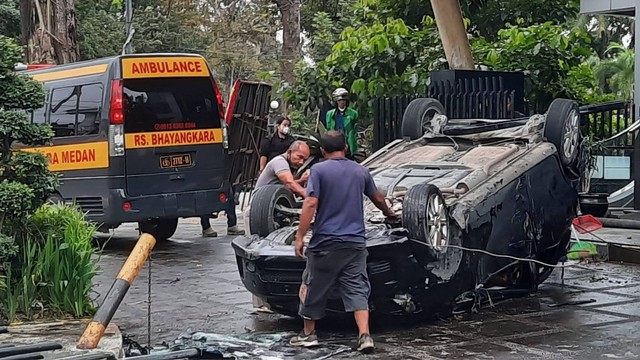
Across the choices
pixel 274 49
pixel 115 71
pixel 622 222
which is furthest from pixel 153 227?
pixel 274 49

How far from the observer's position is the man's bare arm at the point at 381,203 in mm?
7477

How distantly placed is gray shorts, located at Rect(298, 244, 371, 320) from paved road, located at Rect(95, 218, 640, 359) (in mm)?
416

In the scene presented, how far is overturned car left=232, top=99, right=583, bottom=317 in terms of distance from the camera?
7656 millimetres

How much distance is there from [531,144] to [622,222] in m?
2.82

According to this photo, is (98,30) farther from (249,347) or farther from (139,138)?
(249,347)

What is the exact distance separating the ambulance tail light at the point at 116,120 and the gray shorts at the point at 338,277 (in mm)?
6102

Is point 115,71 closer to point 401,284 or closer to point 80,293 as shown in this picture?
point 80,293

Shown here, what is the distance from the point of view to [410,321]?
8.12 m

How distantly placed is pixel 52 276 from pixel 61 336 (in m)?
0.77

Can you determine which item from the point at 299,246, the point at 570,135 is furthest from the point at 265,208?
the point at 570,135

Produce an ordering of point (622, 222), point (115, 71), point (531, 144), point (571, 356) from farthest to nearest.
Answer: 1. point (115, 71)
2. point (622, 222)
3. point (531, 144)
4. point (571, 356)

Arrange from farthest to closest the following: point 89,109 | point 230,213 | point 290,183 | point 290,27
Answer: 1. point 290,27
2. point 230,213
3. point 89,109
4. point 290,183

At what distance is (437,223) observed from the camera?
776 cm

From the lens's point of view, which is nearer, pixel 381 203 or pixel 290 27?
pixel 381 203
